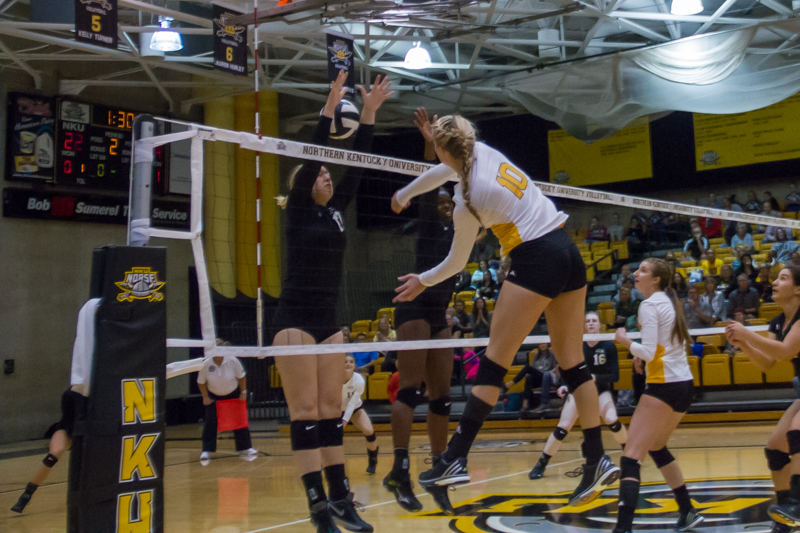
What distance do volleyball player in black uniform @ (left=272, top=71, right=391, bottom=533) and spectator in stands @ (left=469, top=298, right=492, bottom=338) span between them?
8.09 metres

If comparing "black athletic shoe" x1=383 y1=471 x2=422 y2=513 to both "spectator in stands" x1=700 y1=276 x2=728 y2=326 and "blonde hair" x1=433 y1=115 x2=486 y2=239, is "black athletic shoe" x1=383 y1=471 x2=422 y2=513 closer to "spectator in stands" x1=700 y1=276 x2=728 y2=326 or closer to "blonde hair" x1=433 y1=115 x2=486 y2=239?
"blonde hair" x1=433 y1=115 x2=486 y2=239

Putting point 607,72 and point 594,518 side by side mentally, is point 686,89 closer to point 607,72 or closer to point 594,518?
point 607,72

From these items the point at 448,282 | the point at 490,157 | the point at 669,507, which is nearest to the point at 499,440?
the point at 669,507

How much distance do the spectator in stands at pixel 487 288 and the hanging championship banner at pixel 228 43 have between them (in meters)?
5.53

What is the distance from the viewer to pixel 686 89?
12.9 m

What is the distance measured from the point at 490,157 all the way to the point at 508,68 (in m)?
13.6

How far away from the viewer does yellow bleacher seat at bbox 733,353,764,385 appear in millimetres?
11156

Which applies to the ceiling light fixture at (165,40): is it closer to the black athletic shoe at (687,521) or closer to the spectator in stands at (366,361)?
the spectator in stands at (366,361)

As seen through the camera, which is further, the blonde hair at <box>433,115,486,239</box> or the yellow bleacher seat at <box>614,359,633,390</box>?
the yellow bleacher seat at <box>614,359,633,390</box>

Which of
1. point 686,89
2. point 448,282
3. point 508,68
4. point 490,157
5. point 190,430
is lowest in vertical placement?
point 190,430

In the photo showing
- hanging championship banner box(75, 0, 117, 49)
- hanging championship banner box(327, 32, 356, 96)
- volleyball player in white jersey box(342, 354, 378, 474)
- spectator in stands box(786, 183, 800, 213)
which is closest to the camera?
volleyball player in white jersey box(342, 354, 378, 474)

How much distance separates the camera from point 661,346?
4.53 meters

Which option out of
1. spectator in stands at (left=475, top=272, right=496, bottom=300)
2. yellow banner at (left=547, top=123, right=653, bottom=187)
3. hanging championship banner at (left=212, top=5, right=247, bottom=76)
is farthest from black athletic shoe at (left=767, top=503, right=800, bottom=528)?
yellow banner at (left=547, top=123, right=653, bottom=187)

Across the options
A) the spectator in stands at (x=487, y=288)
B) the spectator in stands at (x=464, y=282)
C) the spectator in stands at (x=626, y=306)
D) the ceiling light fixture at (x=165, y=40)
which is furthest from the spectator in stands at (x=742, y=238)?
the ceiling light fixture at (x=165, y=40)
